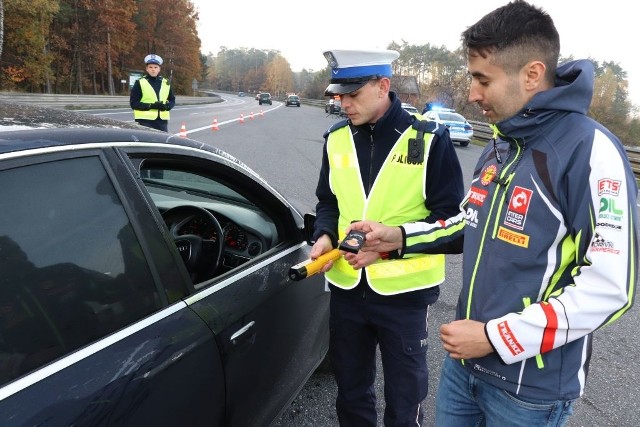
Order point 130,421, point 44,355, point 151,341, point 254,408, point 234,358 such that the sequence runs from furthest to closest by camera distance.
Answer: point 254,408 → point 234,358 → point 151,341 → point 130,421 → point 44,355

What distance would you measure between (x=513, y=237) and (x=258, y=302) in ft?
3.30

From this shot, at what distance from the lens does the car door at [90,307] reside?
1.08 meters

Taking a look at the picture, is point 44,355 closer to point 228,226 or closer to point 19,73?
point 228,226

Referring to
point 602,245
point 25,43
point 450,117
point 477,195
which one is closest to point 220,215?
point 477,195

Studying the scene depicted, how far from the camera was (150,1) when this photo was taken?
56.5 metres

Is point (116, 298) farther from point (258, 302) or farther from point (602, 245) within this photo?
point (602, 245)

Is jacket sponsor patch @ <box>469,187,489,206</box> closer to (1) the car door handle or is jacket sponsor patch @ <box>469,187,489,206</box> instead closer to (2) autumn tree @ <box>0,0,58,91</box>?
(1) the car door handle

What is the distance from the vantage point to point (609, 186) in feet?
3.46

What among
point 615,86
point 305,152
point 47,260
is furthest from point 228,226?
point 615,86

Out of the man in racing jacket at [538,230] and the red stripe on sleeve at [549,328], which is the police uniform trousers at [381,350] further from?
the red stripe on sleeve at [549,328]

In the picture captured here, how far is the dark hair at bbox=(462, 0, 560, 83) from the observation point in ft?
3.89

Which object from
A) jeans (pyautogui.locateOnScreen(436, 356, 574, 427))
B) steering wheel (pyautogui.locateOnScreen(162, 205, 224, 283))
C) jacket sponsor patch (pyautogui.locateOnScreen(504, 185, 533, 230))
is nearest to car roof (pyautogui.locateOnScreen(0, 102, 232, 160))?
steering wheel (pyautogui.locateOnScreen(162, 205, 224, 283))

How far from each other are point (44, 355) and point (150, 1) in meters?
64.8

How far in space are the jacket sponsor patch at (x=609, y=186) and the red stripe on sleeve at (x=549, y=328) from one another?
11.7 inches
